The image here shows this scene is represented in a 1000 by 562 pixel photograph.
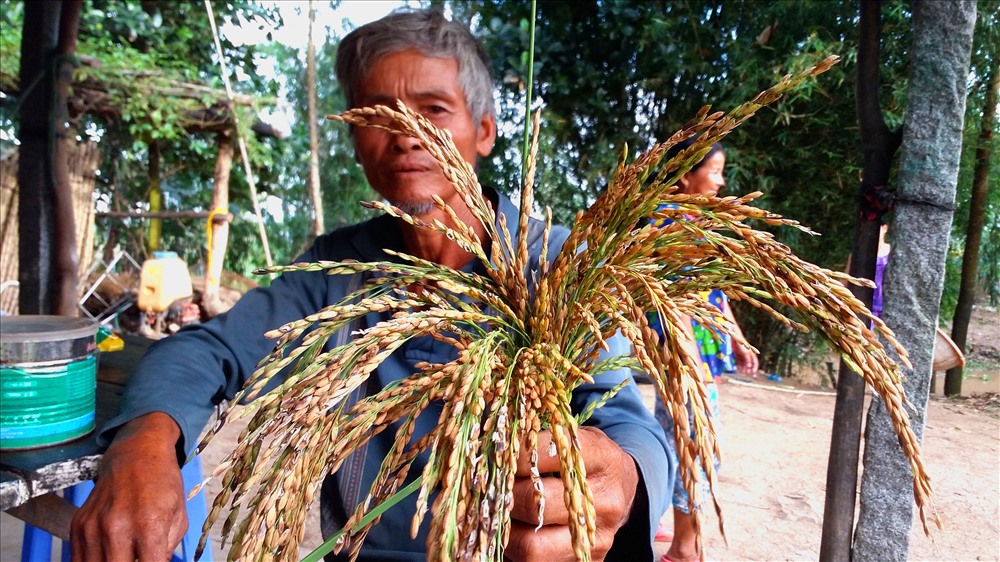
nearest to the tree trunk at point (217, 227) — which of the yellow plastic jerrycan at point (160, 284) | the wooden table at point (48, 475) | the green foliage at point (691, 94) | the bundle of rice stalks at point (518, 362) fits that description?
the yellow plastic jerrycan at point (160, 284)

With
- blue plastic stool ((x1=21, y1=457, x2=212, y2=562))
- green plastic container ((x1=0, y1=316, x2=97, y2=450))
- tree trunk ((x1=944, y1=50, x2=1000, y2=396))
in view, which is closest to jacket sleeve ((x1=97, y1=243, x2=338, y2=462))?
green plastic container ((x1=0, y1=316, x2=97, y2=450))

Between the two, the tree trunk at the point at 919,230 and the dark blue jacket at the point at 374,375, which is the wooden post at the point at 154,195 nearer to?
the dark blue jacket at the point at 374,375

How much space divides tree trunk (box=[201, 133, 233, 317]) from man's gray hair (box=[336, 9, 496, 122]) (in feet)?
21.0

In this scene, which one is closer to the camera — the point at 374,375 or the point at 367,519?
the point at 367,519

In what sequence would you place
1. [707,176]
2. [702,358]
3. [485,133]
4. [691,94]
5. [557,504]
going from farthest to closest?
[691,94]
[702,358]
[707,176]
[485,133]
[557,504]

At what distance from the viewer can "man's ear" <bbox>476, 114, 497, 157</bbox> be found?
173 centimetres

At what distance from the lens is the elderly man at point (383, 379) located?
0.97m

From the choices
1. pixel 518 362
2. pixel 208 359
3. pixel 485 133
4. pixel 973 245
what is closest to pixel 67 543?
pixel 208 359

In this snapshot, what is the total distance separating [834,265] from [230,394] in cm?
435

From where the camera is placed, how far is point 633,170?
74 cm

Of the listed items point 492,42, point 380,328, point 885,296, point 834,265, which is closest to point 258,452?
point 380,328

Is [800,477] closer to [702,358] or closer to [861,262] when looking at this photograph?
[702,358]

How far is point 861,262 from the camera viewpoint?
→ 1.84m

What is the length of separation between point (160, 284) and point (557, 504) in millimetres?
7735
